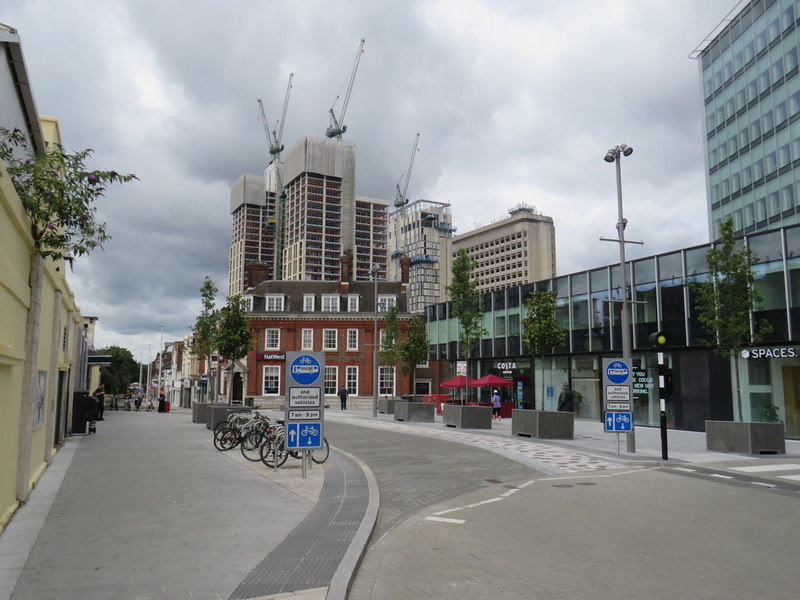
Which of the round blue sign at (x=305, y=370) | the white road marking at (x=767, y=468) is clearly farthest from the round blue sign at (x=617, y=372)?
the round blue sign at (x=305, y=370)

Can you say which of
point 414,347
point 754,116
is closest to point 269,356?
point 414,347

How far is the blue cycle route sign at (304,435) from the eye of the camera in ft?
39.4

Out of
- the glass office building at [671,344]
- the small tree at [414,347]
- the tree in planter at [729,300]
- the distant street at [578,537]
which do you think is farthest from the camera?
the small tree at [414,347]

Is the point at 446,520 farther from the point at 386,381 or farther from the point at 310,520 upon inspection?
the point at 386,381

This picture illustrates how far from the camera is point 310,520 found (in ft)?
26.9

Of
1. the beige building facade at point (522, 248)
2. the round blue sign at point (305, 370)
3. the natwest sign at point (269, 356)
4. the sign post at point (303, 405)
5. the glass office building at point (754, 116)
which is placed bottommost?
the sign post at point (303, 405)

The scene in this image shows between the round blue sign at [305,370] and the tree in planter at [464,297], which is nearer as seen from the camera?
the round blue sign at [305,370]

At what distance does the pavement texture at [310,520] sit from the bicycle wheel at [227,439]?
41 cm

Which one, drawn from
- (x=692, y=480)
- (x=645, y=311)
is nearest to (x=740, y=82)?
(x=645, y=311)

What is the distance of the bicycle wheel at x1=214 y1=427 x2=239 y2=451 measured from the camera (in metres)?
17.4

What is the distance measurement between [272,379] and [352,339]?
8.21 m

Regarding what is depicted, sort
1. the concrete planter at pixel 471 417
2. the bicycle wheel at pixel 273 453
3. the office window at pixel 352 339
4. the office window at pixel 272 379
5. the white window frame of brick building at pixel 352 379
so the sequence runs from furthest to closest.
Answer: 1. the office window at pixel 352 339
2. the white window frame of brick building at pixel 352 379
3. the office window at pixel 272 379
4. the concrete planter at pixel 471 417
5. the bicycle wheel at pixel 273 453

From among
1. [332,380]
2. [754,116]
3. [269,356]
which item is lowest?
[332,380]

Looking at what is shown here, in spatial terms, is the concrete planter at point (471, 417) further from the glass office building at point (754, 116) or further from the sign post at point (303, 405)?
the glass office building at point (754, 116)
